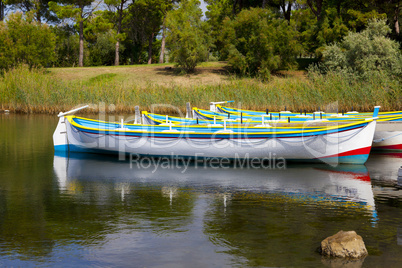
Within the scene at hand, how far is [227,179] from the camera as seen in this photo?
50.3ft

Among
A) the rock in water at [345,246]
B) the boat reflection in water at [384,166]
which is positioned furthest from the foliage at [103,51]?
the rock in water at [345,246]

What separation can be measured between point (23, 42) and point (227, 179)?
4603 centimetres

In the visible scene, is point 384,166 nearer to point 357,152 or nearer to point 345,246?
point 357,152

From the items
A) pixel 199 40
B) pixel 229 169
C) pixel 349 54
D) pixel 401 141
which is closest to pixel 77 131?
pixel 229 169

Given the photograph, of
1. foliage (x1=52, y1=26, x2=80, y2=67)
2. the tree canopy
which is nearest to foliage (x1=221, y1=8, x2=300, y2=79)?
the tree canopy

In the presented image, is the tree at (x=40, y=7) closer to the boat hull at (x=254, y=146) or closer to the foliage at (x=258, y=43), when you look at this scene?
the foliage at (x=258, y=43)

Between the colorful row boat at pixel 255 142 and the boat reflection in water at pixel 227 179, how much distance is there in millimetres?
388

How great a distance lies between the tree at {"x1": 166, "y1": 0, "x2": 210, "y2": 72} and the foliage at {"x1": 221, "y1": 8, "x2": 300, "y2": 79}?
111 inches

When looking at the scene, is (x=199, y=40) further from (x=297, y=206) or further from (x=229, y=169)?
(x=297, y=206)

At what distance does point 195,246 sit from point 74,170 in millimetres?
8818

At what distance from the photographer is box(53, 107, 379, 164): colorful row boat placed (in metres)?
17.0

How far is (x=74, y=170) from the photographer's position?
1711 cm

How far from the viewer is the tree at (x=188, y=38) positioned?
54.8 m

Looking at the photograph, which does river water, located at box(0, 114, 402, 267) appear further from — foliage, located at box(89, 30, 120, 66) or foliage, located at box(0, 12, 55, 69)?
foliage, located at box(89, 30, 120, 66)
